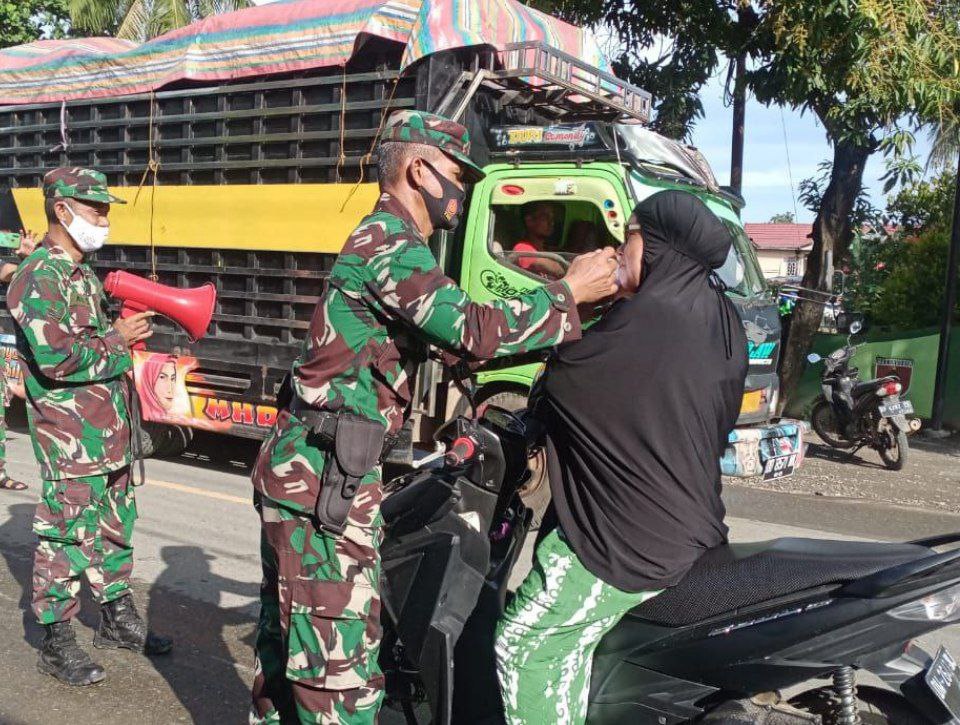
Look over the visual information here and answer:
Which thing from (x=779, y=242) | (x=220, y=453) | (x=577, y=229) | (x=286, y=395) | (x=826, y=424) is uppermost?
(x=577, y=229)

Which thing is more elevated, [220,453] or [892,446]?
[892,446]

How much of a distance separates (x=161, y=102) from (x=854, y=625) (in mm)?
7715

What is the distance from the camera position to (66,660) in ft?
12.6

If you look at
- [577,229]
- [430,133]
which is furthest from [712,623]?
[577,229]

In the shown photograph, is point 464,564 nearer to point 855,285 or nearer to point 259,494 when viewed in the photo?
point 259,494

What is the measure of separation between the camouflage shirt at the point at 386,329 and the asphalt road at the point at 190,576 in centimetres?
147

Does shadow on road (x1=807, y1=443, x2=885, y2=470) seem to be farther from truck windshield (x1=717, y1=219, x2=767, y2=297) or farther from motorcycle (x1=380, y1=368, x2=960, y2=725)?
motorcycle (x1=380, y1=368, x2=960, y2=725)

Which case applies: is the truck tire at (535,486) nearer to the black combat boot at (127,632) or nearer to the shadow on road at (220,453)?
the black combat boot at (127,632)

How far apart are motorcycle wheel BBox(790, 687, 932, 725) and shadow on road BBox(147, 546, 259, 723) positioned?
215 centimetres

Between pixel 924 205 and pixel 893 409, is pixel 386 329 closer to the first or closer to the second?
pixel 893 409

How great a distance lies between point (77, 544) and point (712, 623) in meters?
A: 2.80

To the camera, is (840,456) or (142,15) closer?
(840,456)

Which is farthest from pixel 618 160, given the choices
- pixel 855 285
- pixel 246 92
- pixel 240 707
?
pixel 855 285

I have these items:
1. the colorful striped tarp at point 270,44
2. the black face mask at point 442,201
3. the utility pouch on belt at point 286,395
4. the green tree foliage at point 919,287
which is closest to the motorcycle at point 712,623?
the utility pouch on belt at point 286,395
